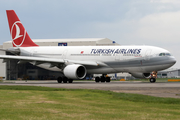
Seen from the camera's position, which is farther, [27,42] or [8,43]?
[8,43]

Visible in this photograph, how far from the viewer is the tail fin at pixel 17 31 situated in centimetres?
5131

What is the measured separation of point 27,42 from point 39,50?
3679 millimetres

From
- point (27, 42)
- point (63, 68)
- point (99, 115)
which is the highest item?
point (27, 42)

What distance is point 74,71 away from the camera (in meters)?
40.8

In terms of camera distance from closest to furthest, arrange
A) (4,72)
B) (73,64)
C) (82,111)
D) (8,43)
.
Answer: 1. (82,111)
2. (73,64)
3. (4,72)
4. (8,43)

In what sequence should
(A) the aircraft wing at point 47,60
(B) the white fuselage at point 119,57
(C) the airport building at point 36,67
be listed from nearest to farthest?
(B) the white fuselage at point 119,57, (A) the aircraft wing at point 47,60, (C) the airport building at point 36,67

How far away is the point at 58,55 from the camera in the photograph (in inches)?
1868

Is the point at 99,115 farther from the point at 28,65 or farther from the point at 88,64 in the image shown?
the point at 28,65

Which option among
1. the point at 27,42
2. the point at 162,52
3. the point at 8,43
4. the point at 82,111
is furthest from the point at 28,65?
the point at 82,111

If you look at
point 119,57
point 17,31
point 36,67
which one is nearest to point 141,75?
point 119,57

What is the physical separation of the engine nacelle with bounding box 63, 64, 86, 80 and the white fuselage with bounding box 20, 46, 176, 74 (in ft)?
6.09

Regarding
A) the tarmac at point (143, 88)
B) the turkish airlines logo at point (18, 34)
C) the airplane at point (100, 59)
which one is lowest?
the tarmac at point (143, 88)

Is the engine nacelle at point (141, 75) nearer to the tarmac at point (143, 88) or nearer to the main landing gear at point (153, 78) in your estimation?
the main landing gear at point (153, 78)

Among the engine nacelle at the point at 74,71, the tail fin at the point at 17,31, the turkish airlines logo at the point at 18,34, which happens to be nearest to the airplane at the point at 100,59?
the engine nacelle at the point at 74,71
